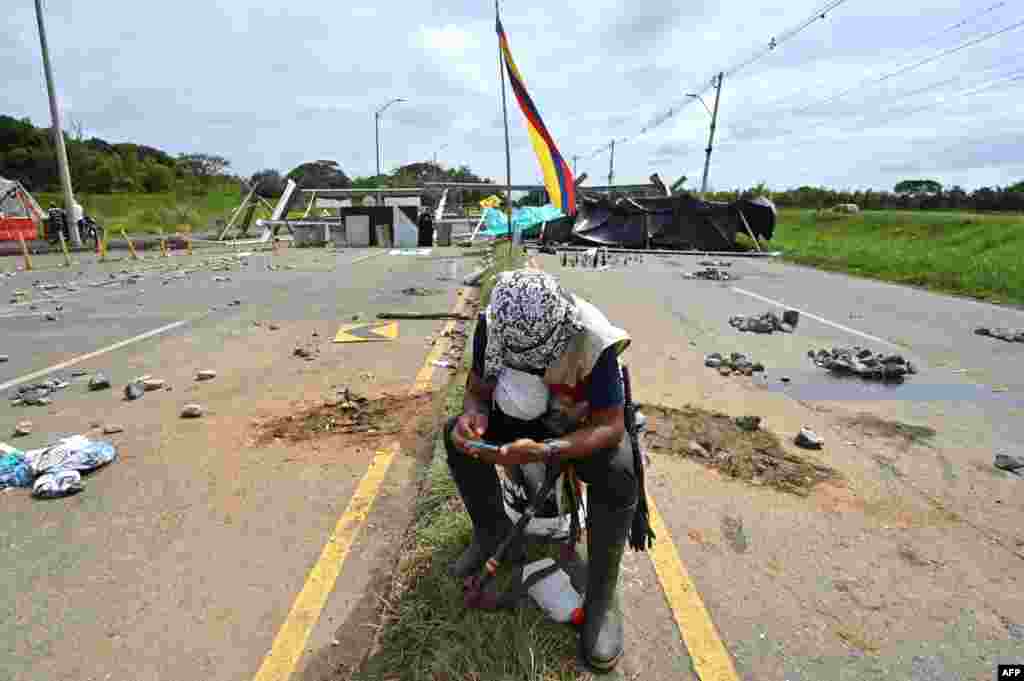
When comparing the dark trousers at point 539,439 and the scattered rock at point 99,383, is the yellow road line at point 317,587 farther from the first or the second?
the scattered rock at point 99,383

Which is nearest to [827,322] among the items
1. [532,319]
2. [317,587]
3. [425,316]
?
[425,316]

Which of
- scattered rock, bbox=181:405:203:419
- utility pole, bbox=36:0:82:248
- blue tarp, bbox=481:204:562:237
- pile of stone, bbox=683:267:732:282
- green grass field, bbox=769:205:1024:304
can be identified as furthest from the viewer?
blue tarp, bbox=481:204:562:237

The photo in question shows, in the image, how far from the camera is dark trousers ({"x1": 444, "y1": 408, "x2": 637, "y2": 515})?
201 centimetres

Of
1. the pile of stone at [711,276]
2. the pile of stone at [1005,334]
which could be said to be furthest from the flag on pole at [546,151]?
the pile of stone at [711,276]

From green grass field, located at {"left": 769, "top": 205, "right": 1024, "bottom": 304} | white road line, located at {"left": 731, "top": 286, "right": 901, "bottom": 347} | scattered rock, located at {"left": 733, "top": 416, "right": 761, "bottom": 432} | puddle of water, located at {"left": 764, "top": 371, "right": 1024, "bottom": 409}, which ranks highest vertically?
green grass field, located at {"left": 769, "top": 205, "right": 1024, "bottom": 304}

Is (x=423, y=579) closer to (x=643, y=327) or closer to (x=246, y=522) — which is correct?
(x=246, y=522)

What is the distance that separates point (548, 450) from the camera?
6.32 feet

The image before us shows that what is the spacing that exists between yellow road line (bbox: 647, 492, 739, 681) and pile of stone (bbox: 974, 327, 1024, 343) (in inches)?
280

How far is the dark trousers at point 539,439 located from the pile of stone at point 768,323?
6127 millimetres

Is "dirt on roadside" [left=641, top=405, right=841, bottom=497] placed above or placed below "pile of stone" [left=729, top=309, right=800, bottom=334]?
below

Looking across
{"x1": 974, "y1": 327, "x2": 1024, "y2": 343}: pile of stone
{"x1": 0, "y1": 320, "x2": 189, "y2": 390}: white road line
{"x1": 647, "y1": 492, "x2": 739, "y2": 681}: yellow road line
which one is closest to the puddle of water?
{"x1": 974, "y1": 327, "x2": 1024, "y2": 343}: pile of stone

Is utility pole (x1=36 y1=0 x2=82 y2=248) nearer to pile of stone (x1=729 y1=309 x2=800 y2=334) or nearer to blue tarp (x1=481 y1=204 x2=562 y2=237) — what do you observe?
blue tarp (x1=481 y1=204 x2=562 y2=237)

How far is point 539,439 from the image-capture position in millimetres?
2215

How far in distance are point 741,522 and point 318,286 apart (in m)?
10.8
